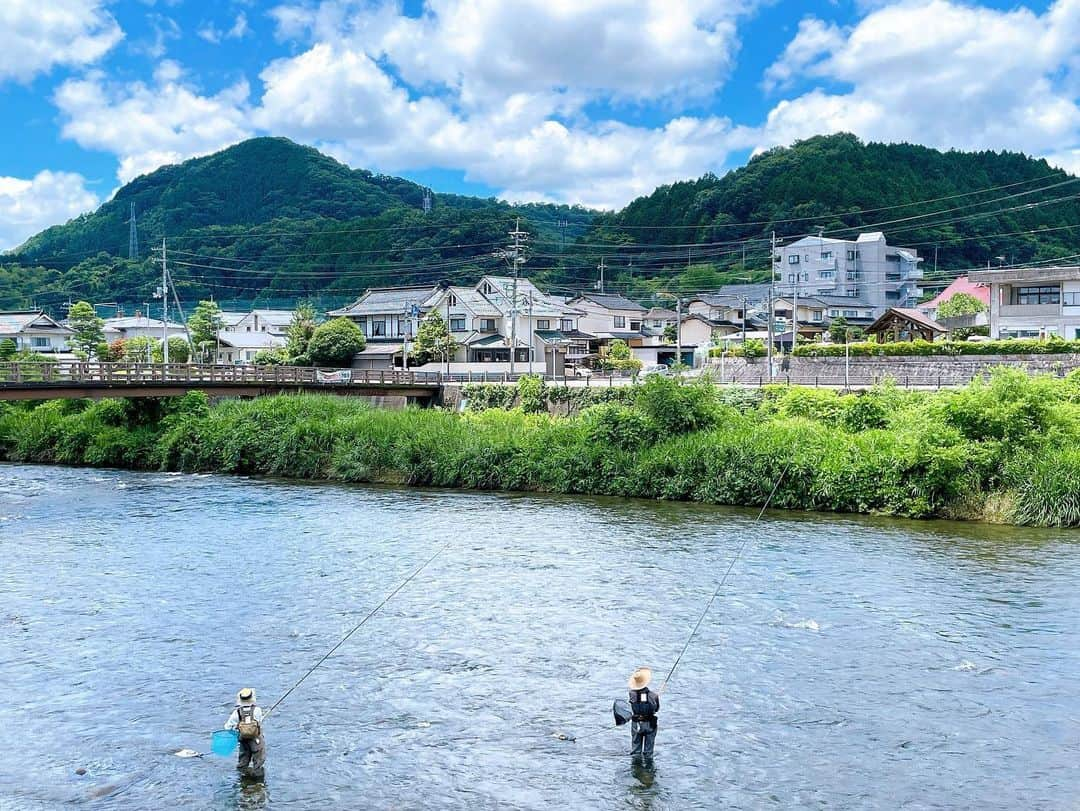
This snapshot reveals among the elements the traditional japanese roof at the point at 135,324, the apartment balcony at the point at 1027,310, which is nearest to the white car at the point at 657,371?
the apartment balcony at the point at 1027,310

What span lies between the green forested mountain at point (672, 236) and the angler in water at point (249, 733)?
9194cm

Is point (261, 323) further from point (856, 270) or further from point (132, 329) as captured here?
point (856, 270)

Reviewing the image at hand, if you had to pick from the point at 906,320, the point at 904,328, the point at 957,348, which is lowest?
the point at 957,348

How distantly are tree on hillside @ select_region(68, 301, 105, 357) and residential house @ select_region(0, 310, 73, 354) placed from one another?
1620 centimetres

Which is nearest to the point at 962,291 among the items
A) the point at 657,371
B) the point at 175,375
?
the point at 657,371

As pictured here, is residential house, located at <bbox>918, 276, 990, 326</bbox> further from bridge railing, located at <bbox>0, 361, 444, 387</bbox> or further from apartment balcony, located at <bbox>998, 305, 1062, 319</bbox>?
bridge railing, located at <bbox>0, 361, 444, 387</bbox>

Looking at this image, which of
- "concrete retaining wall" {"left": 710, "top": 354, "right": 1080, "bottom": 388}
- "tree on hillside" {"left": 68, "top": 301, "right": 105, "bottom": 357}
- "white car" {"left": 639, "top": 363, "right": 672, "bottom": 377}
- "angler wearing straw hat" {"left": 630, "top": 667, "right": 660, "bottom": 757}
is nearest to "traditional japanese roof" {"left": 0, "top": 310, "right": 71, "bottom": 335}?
"tree on hillside" {"left": 68, "top": 301, "right": 105, "bottom": 357}

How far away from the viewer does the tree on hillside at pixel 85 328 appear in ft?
224

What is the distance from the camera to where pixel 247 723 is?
10.0 metres

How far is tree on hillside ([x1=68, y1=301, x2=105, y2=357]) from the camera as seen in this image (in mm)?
68375

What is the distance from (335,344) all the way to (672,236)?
60.1m

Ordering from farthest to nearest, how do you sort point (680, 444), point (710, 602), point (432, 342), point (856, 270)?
point (856, 270) < point (432, 342) < point (680, 444) < point (710, 602)

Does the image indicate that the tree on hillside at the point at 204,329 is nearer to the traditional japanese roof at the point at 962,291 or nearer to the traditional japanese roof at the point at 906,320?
the traditional japanese roof at the point at 906,320

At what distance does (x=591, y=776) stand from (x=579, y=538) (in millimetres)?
12011
